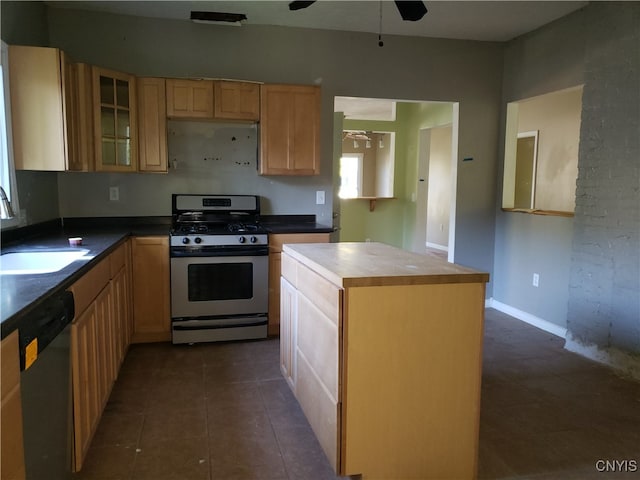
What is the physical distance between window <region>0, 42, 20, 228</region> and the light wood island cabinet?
211 centimetres

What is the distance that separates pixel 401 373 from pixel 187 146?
2988mm

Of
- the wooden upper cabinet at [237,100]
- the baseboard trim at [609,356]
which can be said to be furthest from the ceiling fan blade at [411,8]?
the baseboard trim at [609,356]

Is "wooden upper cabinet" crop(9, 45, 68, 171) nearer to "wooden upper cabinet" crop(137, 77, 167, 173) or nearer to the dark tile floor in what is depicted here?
"wooden upper cabinet" crop(137, 77, 167, 173)

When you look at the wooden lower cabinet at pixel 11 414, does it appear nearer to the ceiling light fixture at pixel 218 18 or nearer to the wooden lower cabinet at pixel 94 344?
the wooden lower cabinet at pixel 94 344

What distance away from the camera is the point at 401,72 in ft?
14.7

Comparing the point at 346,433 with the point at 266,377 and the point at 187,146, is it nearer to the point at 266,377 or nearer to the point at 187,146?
the point at 266,377

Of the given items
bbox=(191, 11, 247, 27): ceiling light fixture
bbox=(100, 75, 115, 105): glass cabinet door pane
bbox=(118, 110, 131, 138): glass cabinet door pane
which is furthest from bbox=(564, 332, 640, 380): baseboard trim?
bbox=(100, 75, 115, 105): glass cabinet door pane

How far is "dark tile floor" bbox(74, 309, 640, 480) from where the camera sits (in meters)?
2.15

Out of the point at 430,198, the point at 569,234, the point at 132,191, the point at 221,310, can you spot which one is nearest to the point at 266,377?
the point at 221,310

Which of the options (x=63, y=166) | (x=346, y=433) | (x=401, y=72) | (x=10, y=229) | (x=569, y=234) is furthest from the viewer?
(x=401, y=72)

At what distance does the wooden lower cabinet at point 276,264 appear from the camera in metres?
3.86

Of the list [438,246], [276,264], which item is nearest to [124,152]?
[276,264]

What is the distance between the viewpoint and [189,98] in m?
3.79

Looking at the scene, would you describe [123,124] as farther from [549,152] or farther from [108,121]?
[549,152]
